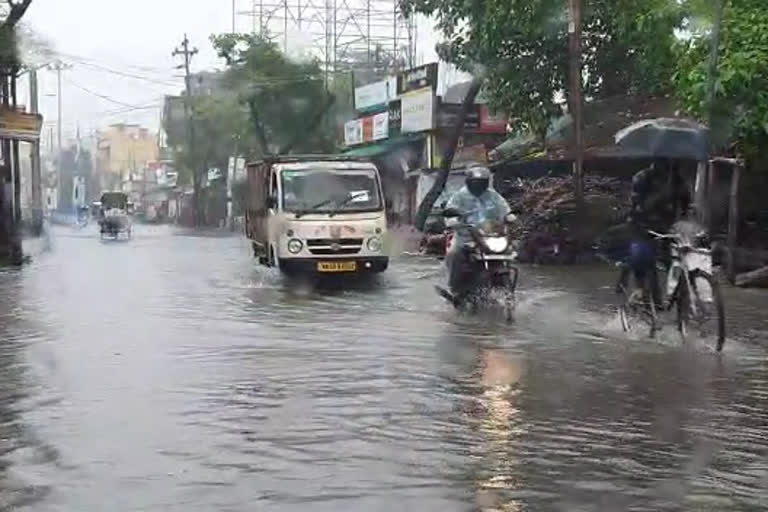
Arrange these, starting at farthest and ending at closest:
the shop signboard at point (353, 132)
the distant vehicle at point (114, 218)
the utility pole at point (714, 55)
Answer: the shop signboard at point (353, 132) → the distant vehicle at point (114, 218) → the utility pole at point (714, 55)

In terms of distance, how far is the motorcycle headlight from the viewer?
12750 mm

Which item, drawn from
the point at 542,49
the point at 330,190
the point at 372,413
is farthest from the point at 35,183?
the point at 372,413

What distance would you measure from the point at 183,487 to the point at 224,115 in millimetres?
58390

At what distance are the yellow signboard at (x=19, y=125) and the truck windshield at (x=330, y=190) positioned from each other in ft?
45.0

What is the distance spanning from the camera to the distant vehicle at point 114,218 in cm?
4631

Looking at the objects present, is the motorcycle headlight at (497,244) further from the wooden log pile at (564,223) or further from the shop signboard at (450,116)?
the shop signboard at (450,116)

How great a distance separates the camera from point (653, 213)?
35.6 ft

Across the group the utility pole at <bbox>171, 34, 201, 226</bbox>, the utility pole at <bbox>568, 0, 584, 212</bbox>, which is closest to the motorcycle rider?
the utility pole at <bbox>568, 0, 584, 212</bbox>

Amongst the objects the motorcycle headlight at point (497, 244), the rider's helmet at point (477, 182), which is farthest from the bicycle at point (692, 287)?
the rider's helmet at point (477, 182)

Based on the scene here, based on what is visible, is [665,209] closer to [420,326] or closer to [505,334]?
[505,334]

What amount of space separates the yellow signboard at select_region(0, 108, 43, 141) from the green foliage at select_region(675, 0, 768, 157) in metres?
19.0

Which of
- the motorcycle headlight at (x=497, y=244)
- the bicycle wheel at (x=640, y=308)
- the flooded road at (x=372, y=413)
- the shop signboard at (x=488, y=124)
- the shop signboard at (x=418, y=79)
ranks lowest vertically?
the flooded road at (x=372, y=413)

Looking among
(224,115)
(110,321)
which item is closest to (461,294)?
(110,321)

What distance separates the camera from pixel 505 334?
38.2 ft
